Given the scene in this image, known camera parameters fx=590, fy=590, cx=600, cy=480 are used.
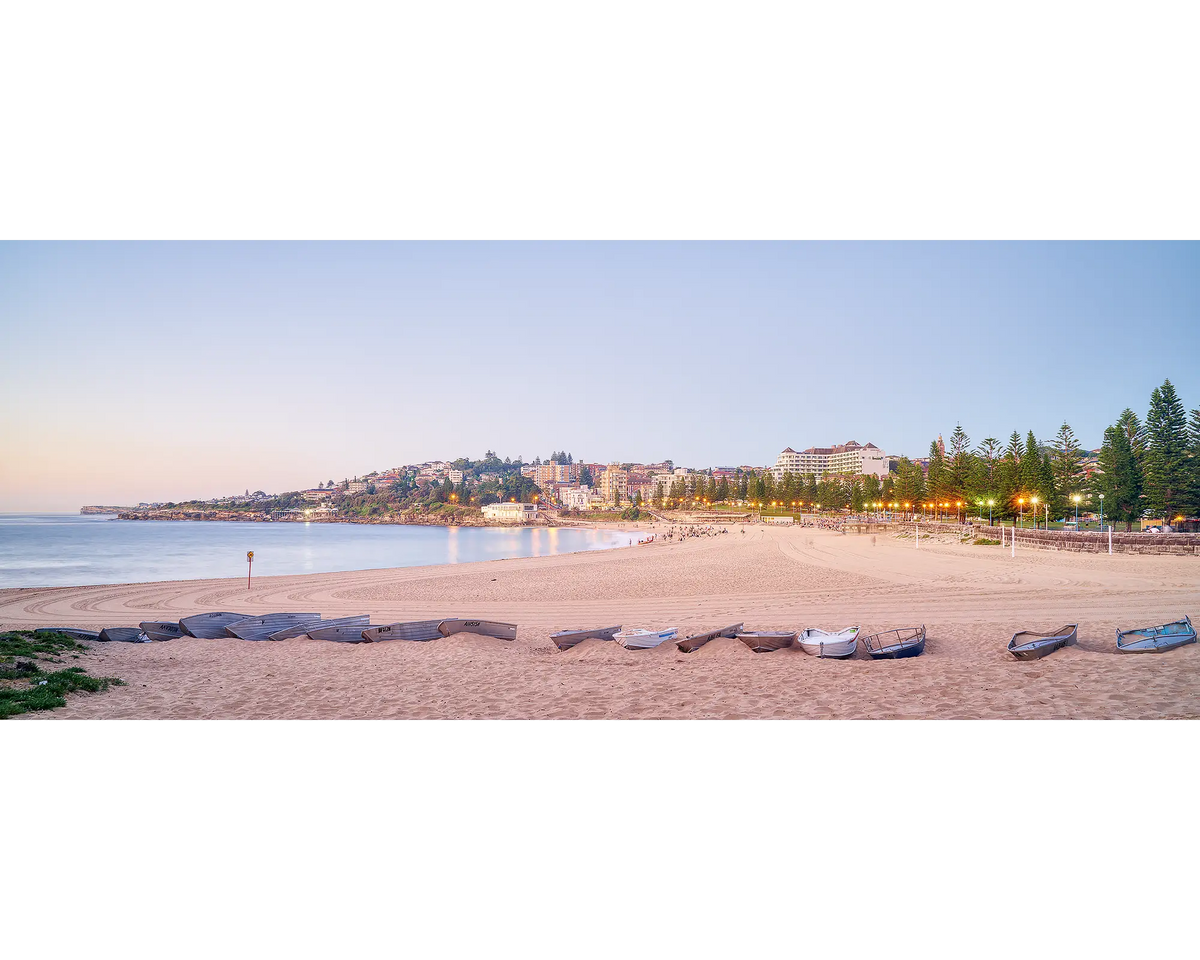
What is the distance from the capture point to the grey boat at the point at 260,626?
592cm

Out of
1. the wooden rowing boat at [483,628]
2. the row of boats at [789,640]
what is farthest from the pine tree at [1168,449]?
the wooden rowing boat at [483,628]

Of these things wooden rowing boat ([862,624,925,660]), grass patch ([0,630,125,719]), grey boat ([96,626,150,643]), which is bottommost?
wooden rowing boat ([862,624,925,660])

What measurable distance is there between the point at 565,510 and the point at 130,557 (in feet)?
49.9

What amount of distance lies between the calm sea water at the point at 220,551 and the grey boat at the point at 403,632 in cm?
993

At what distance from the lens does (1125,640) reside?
5316 millimetres

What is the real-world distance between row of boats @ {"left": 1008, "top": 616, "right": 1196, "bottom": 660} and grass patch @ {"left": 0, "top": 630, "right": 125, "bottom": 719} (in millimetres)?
6957

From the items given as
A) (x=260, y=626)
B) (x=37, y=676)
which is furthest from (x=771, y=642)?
(x=37, y=676)

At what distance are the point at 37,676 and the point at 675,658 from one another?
4.60m

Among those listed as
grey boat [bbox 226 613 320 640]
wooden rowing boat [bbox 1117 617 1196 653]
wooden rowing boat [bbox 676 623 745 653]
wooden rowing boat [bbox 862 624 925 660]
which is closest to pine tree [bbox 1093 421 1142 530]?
wooden rowing boat [bbox 1117 617 1196 653]

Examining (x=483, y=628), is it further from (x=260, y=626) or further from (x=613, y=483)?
(x=613, y=483)

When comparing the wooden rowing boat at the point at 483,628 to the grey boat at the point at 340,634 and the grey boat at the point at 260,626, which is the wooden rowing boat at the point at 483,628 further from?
the grey boat at the point at 260,626

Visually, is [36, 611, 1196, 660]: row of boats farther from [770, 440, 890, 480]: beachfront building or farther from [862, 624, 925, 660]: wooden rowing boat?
[770, 440, 890, 480]: beachfront building

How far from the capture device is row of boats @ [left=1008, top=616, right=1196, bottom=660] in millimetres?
4914
